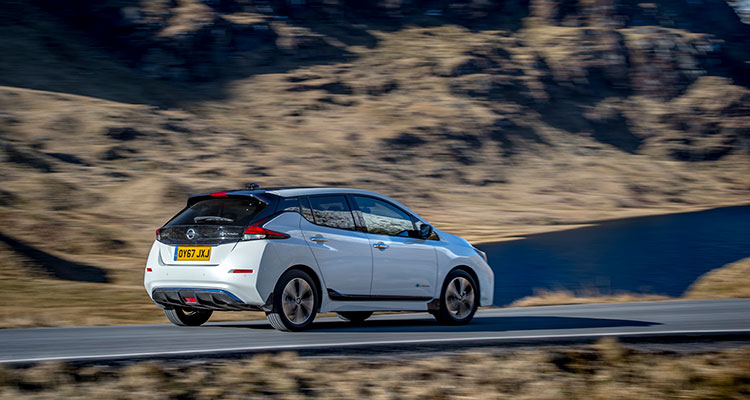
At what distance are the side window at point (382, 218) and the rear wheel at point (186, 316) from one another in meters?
2.12

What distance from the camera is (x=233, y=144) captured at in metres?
73.4

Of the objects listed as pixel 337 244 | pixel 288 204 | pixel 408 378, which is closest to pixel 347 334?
pixel 337 244

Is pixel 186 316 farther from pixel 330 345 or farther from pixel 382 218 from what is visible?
pixel 330 345

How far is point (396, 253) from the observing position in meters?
10.7

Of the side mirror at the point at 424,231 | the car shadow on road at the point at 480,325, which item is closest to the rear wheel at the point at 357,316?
the car shadow on road at the point at 480,325

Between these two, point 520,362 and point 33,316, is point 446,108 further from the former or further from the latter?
point 520,362

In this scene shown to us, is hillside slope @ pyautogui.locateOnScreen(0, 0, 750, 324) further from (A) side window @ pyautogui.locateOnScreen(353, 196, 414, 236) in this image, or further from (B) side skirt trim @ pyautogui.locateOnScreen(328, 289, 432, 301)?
(B) side skirt trim @ pyautogui.locateOnScreen(328, 289, 432, 301)

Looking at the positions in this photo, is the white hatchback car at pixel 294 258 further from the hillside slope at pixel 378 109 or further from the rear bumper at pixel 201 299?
the hillside slope at pixel 378 109

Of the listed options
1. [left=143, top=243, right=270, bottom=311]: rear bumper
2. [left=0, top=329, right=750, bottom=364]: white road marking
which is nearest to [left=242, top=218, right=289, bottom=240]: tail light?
[left=143, top=243, right=270, bottom=311]: rear bumper

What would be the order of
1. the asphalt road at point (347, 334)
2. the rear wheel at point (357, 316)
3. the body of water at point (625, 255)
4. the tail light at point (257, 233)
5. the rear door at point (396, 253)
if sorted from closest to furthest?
the asphalt road at point (347, 334), the tail light at point (257, 233), the rear door at point (396, 253), the rear wheel at point (357, 316), the body of water at point (625, 255)

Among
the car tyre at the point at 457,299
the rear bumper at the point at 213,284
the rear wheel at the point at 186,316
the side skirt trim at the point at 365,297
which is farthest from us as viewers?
the car tyre at the point at 457,299

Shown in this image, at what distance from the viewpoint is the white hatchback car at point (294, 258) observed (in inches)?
371

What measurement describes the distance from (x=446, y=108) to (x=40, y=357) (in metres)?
80.6

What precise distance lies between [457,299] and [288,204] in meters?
2.77
